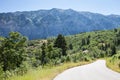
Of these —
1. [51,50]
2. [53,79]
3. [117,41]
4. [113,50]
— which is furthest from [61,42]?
[53,79]

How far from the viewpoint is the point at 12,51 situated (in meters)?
57.5

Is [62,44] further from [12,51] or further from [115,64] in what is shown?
[115,64]

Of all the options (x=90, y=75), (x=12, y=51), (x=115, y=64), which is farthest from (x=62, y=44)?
(x=90, y=75)

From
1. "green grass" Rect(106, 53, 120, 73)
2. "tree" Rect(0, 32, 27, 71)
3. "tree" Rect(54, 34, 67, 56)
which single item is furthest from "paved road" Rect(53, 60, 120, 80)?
"tree" Rect(54, 34, 67, 56)

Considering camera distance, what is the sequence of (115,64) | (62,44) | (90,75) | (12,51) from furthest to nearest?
1. (62,44)
2. (12,51)
3. (115,64)
4. (90,75)

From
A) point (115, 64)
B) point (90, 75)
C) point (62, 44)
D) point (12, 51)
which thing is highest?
point (90, 75)

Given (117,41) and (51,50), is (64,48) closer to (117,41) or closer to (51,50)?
(51,50)

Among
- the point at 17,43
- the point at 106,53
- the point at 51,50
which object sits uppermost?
the point at 17,43

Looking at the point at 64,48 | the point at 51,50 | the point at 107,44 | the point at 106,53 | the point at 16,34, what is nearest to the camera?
the point at 16,34

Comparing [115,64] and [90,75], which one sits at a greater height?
[90,75]

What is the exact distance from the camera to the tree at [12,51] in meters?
56.6

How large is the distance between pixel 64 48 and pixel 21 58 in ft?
122

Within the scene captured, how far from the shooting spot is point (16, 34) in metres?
61.5

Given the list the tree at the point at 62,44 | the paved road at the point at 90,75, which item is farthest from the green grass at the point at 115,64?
the tree at the point at 62,44
